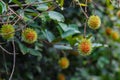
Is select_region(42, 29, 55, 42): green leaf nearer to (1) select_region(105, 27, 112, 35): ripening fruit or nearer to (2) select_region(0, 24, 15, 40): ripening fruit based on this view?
(2) select_region(0, 24, 15, 40): ripening fruit

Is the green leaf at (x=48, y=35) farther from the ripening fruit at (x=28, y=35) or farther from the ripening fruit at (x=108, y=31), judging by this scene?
the ripening fruit at (x=108, y=31)

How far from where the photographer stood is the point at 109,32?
2393mm

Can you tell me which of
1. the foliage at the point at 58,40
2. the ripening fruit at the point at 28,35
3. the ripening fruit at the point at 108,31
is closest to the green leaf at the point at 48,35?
the foliage at the point at 58,40

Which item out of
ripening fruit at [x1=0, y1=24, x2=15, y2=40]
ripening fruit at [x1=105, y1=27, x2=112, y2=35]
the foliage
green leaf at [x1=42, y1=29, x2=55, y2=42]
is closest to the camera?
ripening fruit at [x1=0, y1=24, x2=15, y2=40]

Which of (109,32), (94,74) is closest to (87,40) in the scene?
(109,32)

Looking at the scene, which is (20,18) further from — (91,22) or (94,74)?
(94,74)

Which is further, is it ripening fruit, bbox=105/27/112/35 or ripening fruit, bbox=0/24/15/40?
ripening fruit, bbox=105/27/112/35

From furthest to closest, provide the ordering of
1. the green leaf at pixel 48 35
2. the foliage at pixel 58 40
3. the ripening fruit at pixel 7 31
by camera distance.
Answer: the green leaf at pixel 48 35
the foliage at pixel 58 40
the ripening fruit at pixel 7 31

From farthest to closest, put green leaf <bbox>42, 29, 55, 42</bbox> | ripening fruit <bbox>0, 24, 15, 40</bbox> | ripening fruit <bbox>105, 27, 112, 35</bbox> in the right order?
ripening fruit <bbox>105, 27, 112, 35</bbox>
green leaf <bbox>42, 29, 55, 42</bbox>
ripening fruit <bbox>0, 24, 15, 40</bbox>

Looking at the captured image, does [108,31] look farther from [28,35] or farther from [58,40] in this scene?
[28,35]

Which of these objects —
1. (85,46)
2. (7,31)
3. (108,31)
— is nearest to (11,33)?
(7,31)

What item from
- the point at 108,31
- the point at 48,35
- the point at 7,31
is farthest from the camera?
the point at 108,31

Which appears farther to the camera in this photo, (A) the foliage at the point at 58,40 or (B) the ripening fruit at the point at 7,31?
(A) the foliage at the point at 58,40

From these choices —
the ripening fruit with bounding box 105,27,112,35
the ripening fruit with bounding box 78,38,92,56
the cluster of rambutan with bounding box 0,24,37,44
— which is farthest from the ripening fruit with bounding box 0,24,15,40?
the ripening fruit with bounding box 105,27,112,35
